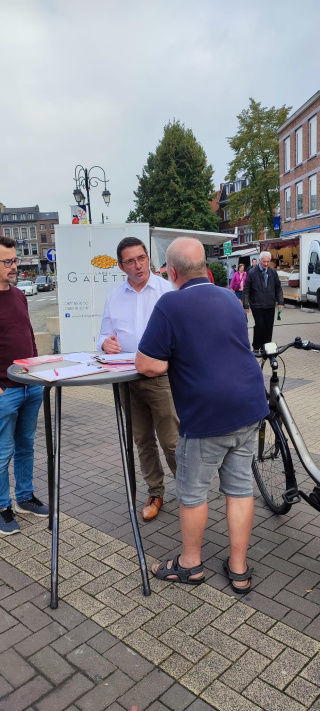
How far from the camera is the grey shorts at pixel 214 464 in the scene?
8.17 ft

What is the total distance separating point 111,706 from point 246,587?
36.4 inches

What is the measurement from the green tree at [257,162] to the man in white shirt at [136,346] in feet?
113

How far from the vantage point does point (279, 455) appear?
3.36 m

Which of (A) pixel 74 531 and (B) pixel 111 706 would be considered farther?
(A) pixel 74 531

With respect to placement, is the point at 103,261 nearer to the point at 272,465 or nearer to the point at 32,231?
the point at 272,465

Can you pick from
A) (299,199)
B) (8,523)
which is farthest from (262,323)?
(299,199)

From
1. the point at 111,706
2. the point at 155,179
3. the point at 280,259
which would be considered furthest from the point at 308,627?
the point at 155,179

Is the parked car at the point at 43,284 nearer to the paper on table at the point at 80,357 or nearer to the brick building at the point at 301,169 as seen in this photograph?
the brick building at the point at 301,169

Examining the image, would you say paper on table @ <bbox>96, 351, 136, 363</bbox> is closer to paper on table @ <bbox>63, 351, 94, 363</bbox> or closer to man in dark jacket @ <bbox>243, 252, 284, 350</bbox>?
paper on table @ <bbox>63, 351, 94, 363</bbox>

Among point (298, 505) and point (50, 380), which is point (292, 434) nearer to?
point (298, 505)

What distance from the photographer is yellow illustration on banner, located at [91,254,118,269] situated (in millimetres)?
9422

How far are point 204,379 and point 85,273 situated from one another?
24.3ft

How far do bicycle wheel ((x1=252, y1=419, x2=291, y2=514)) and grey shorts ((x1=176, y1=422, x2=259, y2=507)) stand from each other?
671 millimetres

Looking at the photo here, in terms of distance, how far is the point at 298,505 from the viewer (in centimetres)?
364
